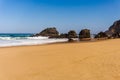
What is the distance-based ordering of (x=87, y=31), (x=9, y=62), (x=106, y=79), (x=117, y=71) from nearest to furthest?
1. (x=106, y=79)
2. (x=117, y=71)
3. (x=9, y=62)
4. (x=87, y=31)

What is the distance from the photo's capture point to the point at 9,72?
6.62 m

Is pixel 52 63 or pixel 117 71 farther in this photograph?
pixel 52 63

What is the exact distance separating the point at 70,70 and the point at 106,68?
47.1 inches

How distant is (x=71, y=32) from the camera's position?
4444 cm

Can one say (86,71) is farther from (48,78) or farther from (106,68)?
(48,78)

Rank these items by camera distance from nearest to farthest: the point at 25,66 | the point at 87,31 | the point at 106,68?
the point at 106,68, the point at 25,66, the point at 87,31

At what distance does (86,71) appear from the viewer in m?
6.57

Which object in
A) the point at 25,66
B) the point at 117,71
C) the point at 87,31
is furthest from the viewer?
the point at 87,31

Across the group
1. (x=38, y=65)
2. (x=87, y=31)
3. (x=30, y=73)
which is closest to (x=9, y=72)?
(x=30, y=73)

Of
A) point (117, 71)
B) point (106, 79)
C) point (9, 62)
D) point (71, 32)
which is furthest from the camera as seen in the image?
point (71, 32)

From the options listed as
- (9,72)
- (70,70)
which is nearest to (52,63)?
(70,70)

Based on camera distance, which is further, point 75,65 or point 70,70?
point 75,65

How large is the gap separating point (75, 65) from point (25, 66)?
1.79 m

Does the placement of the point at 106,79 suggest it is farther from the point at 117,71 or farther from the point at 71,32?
the point at 71,32
